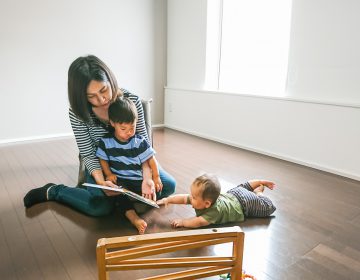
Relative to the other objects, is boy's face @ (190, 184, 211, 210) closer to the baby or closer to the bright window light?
the baby

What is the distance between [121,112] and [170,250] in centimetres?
84

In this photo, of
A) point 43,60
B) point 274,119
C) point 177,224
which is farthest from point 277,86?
point 43,60

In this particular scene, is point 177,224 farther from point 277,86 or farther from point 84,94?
point 277,86

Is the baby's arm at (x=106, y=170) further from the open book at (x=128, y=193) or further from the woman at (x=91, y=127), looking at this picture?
the open book at (x=128, y=193)

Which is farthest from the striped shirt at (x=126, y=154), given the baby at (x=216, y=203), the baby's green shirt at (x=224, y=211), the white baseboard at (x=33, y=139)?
the white baseboard at (x=33, y=139)

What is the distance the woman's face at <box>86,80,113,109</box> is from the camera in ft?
4.66

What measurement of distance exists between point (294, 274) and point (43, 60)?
10.9 ft

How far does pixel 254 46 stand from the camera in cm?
319

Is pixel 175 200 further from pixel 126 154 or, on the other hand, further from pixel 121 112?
pixel 121 112

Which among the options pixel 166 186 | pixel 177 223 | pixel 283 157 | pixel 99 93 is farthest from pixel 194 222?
pixel 283 157

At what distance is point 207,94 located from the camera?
3.64 m

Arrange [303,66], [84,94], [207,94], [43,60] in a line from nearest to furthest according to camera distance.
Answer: [84,94], [303,66], [43,60], [207,94]

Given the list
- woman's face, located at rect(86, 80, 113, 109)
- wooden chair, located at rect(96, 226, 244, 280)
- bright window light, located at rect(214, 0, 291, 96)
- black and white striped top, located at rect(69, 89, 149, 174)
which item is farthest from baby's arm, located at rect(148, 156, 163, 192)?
bright window light, located at rect(214, 0, 291, 96)

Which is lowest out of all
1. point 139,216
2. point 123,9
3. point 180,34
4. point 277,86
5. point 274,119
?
point 139,216
